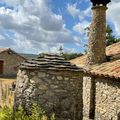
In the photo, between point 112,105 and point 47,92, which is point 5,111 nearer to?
point 47,92

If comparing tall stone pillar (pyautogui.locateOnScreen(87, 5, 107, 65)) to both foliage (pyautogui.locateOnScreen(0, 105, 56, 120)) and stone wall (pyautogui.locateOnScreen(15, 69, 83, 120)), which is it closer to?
stone wall (pyautogui.locateOnScreen(15, 69, 83, 120))

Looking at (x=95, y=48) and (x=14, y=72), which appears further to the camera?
(x=14, y=72)

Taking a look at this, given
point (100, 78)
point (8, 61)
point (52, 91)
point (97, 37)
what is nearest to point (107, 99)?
point (100, 78)

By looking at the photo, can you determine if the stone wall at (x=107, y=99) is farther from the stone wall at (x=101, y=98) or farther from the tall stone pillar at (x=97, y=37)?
the tall stone pillar at (x=97, y=37)

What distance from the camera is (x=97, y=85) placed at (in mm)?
11289

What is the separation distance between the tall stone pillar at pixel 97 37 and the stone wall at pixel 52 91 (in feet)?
7.93

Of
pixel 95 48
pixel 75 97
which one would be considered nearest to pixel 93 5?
pixel 95 48

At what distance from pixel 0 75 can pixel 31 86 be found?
29.4 meters

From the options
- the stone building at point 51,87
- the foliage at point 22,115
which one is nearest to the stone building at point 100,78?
the stone building at point 51,87

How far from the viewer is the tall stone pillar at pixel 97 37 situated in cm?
1326

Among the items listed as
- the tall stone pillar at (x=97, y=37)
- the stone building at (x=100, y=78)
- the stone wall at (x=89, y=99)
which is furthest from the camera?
the tall stone pillar at (x=97, y=37)

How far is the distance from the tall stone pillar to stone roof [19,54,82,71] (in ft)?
7.04

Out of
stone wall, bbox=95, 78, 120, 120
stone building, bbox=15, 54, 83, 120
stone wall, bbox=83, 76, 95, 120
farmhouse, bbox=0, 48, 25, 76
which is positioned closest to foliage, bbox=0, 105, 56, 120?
stone building, bbox=15, 54, 83, 120

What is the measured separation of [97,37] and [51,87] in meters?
3.66
